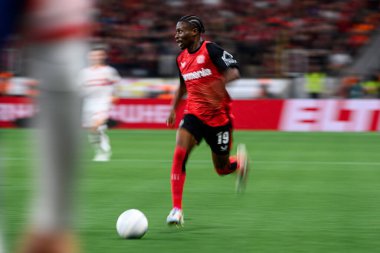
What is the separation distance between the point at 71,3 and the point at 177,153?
242 inches

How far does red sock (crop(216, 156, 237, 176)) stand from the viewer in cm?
925

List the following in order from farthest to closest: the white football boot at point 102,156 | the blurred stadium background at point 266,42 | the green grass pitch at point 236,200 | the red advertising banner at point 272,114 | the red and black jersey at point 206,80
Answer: the blurred stadium background at point 266,42 < the red advertising banner at point 272,114 < the white football boot at point 102,156 < the red and black jersey at point 206,80 < the green grass pitch at point 236,200

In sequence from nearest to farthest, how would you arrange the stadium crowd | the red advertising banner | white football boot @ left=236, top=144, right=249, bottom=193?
white football boot @ left=236, top=144, right=249, bottom=193, the red advertising banner, the stadium crowd

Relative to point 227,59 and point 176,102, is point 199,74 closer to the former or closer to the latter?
point 227,59

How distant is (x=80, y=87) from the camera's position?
73.1 inches

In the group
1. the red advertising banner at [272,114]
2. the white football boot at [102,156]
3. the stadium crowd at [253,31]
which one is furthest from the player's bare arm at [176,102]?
the stadium crowd at [253,31]

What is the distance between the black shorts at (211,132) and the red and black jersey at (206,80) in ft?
0.18

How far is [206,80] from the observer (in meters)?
8.52

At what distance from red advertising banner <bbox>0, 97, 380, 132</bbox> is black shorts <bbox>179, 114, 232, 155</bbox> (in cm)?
1323

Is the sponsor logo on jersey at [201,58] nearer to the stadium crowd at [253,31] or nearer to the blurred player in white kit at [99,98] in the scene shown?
the blurred player in white kit at [99,98]

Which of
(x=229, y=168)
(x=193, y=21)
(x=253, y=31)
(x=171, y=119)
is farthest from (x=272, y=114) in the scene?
(x=193, y=21)

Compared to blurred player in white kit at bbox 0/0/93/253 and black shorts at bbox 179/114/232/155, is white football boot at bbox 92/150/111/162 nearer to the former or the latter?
black shorts at bbox 179/114/232/155

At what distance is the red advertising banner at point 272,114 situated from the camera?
2166cm

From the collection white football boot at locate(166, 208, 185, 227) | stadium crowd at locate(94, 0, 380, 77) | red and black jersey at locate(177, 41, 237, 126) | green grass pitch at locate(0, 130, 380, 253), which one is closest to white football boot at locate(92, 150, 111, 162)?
green grass pitch at locate(0, 130, 380, 253)
